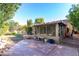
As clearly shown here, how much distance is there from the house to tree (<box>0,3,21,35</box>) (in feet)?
1.15

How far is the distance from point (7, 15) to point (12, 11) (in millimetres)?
83

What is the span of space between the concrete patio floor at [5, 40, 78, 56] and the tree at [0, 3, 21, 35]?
0.33 m

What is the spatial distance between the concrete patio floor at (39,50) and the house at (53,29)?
125 mm

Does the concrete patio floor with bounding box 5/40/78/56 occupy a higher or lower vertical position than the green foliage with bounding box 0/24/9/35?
lower

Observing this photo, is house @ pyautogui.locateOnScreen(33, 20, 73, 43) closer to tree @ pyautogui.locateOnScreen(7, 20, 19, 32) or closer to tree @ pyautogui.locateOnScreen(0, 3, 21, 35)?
tree @ pyautogui.locateOnScreen(7, 20, 19, 32)

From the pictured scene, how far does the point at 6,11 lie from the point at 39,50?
668 mm

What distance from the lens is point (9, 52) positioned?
2.95 meters

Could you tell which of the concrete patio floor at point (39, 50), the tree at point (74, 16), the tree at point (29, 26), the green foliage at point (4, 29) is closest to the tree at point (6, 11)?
the green foliage at point (4, 29)

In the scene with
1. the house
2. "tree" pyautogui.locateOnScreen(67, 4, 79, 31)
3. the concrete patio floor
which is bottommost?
the concrete patio floor

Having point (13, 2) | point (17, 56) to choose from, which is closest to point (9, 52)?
point (17, 56)

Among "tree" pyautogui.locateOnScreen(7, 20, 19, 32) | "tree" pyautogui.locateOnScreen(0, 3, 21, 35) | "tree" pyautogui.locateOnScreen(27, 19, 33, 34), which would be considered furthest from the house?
"tree" pyautogui.locateOnScreen(0, 3, 21, 35)

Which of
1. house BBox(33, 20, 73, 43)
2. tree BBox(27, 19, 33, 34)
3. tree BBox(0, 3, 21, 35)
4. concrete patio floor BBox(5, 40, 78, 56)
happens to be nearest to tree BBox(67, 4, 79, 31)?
house BBox(33, 20, 73, 43)

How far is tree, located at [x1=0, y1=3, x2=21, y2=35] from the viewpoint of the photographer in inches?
116

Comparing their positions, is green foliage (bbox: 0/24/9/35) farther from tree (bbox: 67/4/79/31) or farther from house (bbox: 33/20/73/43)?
tree (bbox: 67/4/79/31)
